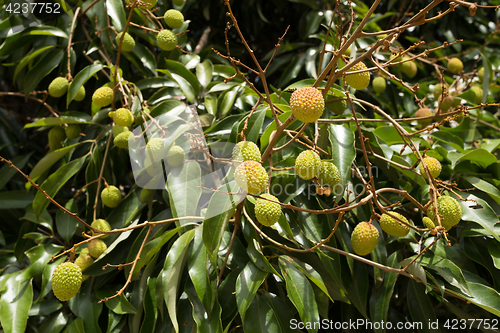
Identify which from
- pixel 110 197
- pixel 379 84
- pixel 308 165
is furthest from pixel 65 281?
pixel 379 84

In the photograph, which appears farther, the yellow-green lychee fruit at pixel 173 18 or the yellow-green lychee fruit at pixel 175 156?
the yellow-green lychee fruit at pixel 173 18


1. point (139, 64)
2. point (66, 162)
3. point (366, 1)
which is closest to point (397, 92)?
point (366, 1)

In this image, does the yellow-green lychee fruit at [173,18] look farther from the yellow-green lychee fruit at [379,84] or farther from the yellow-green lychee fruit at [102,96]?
the yellow-green lychee fruit at [379,84]

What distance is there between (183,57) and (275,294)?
992 mm

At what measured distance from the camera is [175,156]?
0.97 m

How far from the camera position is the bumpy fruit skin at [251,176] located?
70cm

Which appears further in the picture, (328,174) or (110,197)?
(110,197)

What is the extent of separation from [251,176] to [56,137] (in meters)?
0.93

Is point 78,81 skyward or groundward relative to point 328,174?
skyward

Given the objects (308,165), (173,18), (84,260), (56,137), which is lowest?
(84,260)

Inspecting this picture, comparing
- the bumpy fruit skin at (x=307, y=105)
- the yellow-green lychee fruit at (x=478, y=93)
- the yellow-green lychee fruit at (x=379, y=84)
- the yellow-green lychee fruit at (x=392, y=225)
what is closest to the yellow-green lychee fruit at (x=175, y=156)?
the bumpy fruit skin at (x=307, y=105)

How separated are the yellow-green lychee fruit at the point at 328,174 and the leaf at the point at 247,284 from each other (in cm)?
25

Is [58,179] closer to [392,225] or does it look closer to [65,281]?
[65,281]

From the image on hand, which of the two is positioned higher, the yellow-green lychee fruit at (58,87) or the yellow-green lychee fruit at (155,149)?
the yellow-green lychee fruit at (58,87)
